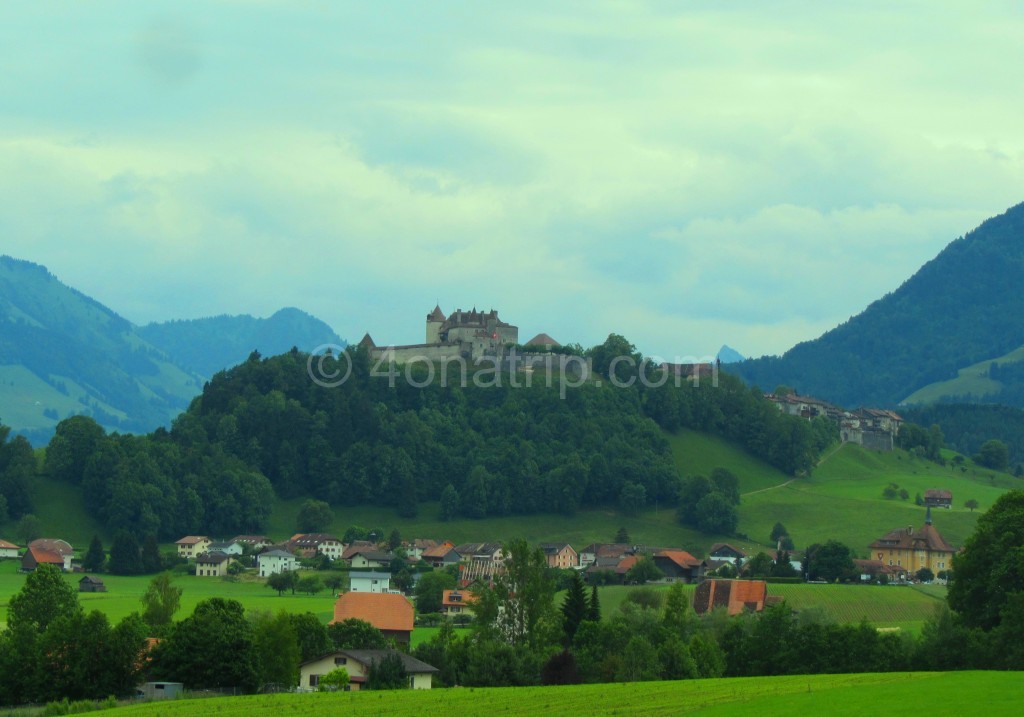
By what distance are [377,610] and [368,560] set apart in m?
47.2

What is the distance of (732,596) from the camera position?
9062 cm

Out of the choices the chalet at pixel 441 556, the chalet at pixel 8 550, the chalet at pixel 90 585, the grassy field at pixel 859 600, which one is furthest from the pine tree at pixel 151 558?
the grassy field at pixel 859 600

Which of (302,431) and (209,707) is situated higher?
(302,431)

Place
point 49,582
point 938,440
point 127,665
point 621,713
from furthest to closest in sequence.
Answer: point 938,440
point 49,582
point 127,665
point 621,713

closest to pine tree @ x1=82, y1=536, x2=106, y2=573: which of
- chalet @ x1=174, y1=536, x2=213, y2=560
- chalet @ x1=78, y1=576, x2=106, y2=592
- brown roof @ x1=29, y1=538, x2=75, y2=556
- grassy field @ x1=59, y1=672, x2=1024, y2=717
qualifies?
brown roof @ x1=29, y1=538, x2=75, y2=556

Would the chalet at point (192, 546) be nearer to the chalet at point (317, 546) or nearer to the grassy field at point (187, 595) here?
the chalet at point (317, 546)

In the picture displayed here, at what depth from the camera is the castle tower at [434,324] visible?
596ft

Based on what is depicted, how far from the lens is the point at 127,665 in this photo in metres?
57.1

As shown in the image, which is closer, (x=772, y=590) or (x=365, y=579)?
(x=772, y=590)

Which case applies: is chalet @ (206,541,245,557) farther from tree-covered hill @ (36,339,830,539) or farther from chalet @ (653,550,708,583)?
chalet @ (653,550,708,583)

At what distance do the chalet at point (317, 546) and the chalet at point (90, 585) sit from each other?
22937 mm

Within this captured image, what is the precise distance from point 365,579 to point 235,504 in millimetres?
34247

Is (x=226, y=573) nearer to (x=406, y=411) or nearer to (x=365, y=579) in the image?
(x=365, y=579)

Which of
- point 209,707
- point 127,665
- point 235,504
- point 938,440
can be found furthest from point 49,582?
point 938,440
